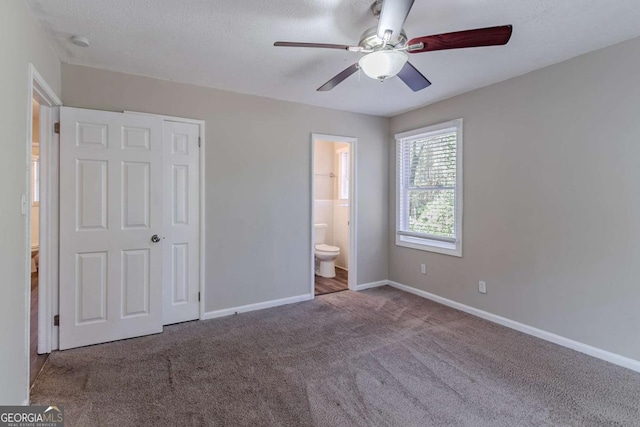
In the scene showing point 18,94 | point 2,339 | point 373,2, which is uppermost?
point 373,2

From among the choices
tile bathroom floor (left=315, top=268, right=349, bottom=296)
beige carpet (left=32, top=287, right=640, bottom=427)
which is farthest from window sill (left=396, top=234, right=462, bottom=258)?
tile bathroom floor (left=315, top=268, right=349, bottom=296)

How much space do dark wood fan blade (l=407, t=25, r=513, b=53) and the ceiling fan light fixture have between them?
0.08m

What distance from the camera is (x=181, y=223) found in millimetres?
3225

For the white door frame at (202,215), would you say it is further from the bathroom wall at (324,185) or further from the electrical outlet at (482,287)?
the electrical outlet at (482,287)

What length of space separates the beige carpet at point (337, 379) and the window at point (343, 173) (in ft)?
9.25

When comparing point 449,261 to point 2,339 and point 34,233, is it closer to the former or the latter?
point 2,339

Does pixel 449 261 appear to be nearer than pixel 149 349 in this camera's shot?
No

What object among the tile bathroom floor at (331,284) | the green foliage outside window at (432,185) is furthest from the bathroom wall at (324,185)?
the green foliage outside window at (432,185)

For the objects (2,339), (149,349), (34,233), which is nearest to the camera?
(2,339)

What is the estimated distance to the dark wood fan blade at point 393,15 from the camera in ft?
4.90

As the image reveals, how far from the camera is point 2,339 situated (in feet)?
5.23

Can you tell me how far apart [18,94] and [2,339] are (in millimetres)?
1327

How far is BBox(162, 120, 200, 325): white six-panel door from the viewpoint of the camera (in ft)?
10.3

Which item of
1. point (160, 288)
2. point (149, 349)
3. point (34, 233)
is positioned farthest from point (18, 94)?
point (34, 233)
